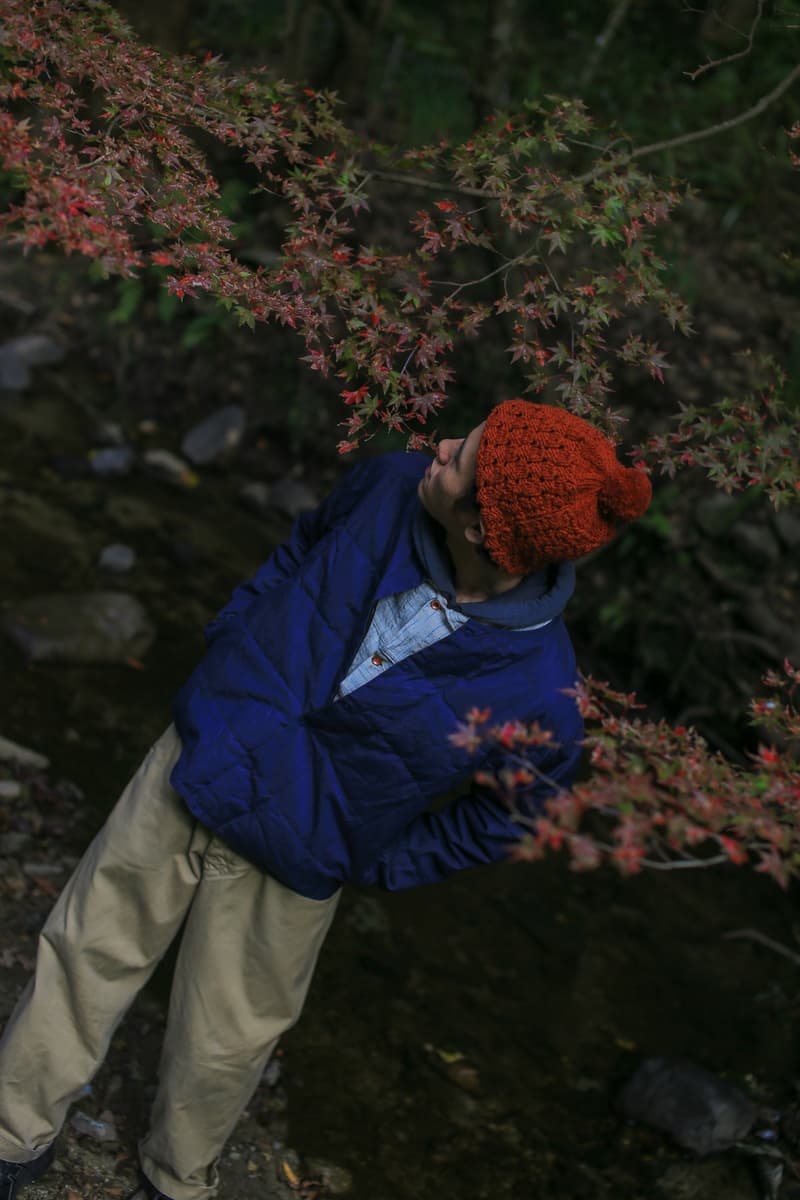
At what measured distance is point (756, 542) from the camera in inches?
263

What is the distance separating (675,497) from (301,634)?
15.1 feet

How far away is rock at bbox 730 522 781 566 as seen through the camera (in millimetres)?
6680

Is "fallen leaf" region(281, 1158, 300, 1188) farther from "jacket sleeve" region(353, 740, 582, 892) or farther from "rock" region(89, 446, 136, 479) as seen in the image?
"rock" region(89, 446, 136, 479)

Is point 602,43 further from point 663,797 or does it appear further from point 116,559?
point 663,797

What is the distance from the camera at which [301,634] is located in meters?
2.58

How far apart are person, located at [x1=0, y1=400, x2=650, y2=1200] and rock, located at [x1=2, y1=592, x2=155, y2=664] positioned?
267 centimetres

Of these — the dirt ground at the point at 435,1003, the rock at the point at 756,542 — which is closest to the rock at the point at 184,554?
the dirt ground at the point at 435,1003

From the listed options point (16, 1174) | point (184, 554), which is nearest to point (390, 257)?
point (16, 1174)

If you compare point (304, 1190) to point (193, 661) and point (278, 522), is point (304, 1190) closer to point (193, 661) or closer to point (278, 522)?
point (193, 661)

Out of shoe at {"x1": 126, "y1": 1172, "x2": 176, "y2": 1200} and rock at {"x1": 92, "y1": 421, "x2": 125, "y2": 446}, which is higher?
shoe at {"x1": 126, "y1": 1172, "x2": 176, "y2": 1200}

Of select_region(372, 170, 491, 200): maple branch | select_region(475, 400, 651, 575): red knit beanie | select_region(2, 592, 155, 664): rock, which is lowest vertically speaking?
select_region(2, 592, 155, 664): rock

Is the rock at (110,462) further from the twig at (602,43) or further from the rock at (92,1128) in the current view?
the twig at (602,43)

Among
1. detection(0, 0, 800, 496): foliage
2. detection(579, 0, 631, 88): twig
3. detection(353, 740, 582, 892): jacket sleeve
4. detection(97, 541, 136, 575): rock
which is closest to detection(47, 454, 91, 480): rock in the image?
detection(97, 541, 136, 575): rock

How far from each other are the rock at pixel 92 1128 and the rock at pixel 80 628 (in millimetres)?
2531
